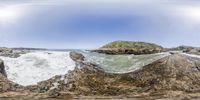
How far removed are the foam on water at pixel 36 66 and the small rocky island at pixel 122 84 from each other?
783mm

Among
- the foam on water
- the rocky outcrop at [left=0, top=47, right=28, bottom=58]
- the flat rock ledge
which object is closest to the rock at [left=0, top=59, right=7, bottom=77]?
the foam on water

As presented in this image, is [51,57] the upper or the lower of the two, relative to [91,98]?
upper

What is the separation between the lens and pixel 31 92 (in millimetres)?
43000

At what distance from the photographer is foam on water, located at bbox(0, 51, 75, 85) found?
45.6 meters

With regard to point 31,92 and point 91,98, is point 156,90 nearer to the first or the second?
point 91,98

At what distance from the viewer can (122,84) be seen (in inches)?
1786

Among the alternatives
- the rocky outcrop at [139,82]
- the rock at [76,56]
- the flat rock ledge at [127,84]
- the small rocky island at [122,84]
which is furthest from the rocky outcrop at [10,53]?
the rocky outcrop at [139,82]

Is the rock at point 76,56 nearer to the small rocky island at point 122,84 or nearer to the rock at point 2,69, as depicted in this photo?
the small rocky island at point 122,84

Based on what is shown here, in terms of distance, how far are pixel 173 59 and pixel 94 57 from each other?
8751mm

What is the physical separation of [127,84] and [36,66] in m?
9.25

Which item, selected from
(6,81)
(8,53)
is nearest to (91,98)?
(6,81)

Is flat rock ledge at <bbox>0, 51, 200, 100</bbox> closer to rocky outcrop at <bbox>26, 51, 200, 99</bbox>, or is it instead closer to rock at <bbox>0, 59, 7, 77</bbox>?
rocky outcrop at <bbox>26, 51, 200, 99</bbox>

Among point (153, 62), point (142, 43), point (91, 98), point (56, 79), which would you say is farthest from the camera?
point (142, 43)

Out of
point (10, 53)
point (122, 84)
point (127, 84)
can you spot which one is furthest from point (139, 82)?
point (10, 53)
